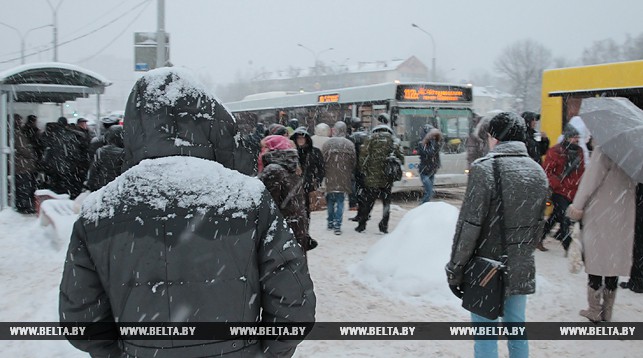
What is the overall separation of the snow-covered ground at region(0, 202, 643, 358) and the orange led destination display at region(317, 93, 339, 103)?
32.4 feet

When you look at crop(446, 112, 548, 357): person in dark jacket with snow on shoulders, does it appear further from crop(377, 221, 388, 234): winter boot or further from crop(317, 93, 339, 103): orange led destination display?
crop(317, 93, 339, 103): orange led destination display

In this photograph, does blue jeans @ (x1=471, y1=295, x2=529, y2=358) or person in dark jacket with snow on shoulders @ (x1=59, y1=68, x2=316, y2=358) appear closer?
person in dark jacket with snow on shoulders @ (x1=59, y1=68, x2=316, y2=358)

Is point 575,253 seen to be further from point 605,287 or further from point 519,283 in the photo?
point 519,283

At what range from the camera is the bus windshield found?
599 inches

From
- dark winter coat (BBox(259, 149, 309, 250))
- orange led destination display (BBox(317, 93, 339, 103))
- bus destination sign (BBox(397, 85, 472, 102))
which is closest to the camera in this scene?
dark winter coat (BBox(259, 149, 309, 250))

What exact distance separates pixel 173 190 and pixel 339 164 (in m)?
8.53

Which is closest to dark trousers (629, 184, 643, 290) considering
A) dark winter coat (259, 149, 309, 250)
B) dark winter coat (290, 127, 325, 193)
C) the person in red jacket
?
the person in red jacket

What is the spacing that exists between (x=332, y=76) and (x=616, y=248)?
109054 millimetres

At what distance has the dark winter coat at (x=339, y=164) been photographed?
10383 mm

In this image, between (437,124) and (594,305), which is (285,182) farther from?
(437,124)

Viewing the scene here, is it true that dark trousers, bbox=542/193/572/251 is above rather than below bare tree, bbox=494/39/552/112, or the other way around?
below

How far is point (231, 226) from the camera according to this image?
2023mm

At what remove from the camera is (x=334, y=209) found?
10953 millimetres

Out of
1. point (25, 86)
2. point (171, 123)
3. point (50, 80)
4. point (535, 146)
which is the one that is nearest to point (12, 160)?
point (25, 86)
